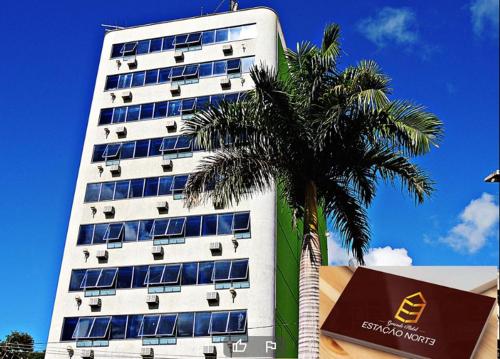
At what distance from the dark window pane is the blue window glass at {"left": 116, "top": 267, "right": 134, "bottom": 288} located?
10.1 metres

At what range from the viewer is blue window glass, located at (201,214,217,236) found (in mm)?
35500

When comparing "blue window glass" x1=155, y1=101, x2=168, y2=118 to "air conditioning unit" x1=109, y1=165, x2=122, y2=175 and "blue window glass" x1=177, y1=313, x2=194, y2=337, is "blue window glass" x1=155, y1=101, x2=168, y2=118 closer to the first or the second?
"air conditioning unit" x1=109, y1=165, x2=122, y2=175

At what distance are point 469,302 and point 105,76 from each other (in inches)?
1200

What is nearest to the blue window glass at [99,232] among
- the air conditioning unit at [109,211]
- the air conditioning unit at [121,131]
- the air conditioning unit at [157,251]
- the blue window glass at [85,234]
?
the blue window glass at [85,234]

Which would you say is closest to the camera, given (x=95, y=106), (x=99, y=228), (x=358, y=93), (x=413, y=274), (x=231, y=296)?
(x=358, y=93)

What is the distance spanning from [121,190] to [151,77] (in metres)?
8.17

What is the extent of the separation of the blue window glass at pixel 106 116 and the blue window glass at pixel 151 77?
3.09 m

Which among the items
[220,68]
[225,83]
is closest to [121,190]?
[225,83]

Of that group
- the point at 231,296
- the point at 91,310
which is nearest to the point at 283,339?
the point at 231,296

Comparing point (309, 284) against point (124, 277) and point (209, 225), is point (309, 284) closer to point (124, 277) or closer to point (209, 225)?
point (209, 225)

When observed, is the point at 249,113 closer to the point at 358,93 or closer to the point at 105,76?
the point at 358,93

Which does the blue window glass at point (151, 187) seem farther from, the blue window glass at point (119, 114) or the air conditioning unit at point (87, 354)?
the air conditioning unit at point (87, 354)

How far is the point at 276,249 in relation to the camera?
115 feet

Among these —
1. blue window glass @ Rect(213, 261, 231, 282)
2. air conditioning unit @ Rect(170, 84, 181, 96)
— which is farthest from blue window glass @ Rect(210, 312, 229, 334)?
air conditioning unit @ Rect(170, 84, 181, 96)
